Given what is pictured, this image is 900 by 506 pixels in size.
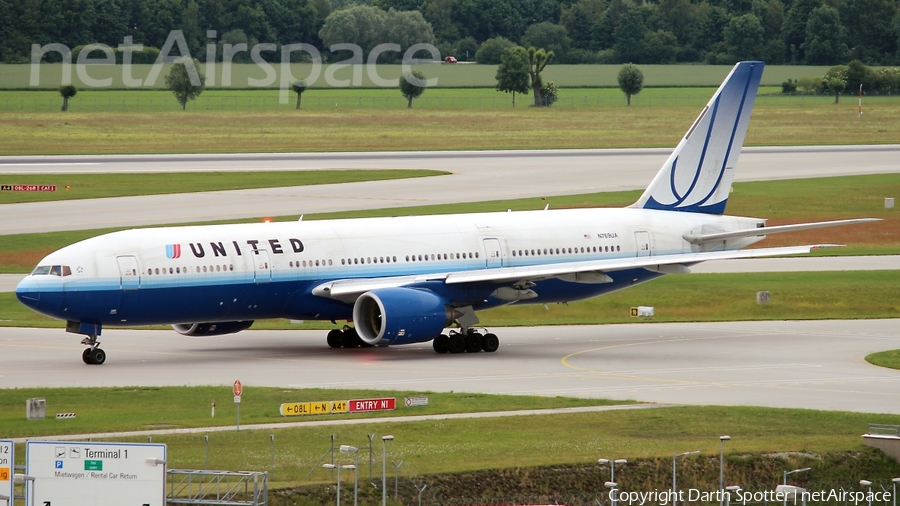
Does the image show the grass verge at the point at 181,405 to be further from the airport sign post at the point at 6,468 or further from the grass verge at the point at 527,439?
the airport sign post at the point at 6,468

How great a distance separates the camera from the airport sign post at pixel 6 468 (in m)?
24.9

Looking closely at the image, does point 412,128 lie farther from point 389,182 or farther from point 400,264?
point 400,264

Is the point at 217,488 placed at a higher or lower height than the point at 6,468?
lower

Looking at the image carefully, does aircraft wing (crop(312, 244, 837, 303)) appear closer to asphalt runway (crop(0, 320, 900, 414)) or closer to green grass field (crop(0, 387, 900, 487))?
asphalt runway (crop(0, 320, 900, 414))

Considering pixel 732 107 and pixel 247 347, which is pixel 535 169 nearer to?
pixel 732 107

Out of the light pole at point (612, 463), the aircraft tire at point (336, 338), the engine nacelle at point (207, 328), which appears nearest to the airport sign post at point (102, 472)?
the light pole at point (612, 463)

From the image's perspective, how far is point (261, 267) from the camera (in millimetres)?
48906

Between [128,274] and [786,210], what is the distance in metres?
57.7

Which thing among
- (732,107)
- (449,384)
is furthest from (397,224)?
(732,107)

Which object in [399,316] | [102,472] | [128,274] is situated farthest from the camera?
[399,316]

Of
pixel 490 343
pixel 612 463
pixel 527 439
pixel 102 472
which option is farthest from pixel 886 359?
pixel 102 472

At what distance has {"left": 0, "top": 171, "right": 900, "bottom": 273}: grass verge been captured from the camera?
257 feet

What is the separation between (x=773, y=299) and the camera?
208 feet

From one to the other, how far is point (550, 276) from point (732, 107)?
13.7m
